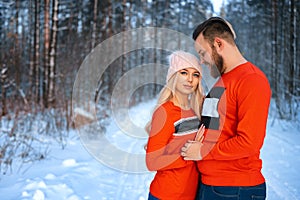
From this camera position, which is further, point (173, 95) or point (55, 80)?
point (55, 80)

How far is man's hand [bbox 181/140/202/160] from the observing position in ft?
5.28

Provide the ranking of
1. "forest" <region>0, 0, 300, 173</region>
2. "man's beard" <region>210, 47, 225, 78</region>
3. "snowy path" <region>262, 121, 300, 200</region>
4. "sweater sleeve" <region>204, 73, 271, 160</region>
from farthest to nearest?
"forest" <region>0, 0, 300, 173</region> < "snowy path" <region>262, 121, 300, 200</region> < "man's beard" <region>210, 47, 225, 78</region> < "sweater sleeve" <region>204, 73, 271, 160</region>

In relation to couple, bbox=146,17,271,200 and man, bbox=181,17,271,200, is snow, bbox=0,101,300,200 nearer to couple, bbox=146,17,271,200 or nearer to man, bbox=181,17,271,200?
couple, bbox=146,17,271,200

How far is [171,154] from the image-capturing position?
1.74 m

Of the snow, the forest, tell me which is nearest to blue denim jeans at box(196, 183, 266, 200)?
the snow

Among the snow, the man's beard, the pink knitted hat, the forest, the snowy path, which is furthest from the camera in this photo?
the forest

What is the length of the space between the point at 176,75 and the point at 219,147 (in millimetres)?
580

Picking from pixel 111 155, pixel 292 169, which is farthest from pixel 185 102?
pixel 111 155

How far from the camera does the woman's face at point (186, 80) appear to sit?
1.84m

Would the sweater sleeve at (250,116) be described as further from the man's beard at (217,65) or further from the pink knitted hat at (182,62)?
the pink knitted hat at (182,62)

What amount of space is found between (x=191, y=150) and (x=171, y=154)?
0.55 ft

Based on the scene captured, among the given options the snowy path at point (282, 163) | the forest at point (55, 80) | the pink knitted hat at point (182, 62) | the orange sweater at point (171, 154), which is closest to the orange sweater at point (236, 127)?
the orange sweater at point (171, 154)

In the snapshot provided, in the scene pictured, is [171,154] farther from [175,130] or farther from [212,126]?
[212,126]

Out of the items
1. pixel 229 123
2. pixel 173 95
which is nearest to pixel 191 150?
pixel 229 123
